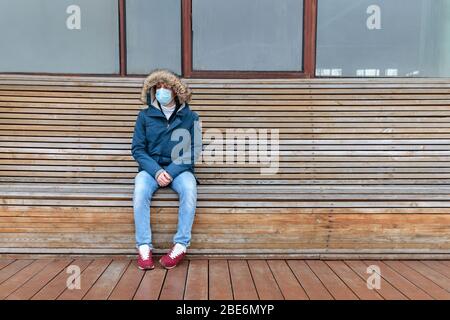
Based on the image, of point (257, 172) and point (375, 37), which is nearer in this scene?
point (257, 172)

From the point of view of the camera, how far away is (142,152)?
2557mm

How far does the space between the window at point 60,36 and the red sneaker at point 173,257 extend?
2071 millimetres

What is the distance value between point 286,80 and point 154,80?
4.50 ft

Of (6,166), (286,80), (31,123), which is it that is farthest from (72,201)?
(286,80)

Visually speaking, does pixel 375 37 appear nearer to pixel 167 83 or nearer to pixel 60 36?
pixel 167 83

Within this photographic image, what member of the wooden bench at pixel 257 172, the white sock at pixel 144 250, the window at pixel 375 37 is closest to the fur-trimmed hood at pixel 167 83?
the wooden bench at pixel 257 172

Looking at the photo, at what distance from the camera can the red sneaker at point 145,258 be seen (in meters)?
2.26

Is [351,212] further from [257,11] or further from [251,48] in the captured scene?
[257,11]

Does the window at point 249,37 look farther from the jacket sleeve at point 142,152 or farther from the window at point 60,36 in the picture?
the jacket sleeve at point 142,152

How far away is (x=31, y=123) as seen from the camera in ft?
10.0

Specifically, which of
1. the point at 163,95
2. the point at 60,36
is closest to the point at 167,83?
the point at 163,95

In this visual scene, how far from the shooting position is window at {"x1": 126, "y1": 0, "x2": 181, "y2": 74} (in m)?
3.60

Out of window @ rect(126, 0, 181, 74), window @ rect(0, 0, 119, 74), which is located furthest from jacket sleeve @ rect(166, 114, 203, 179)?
window @ rect(0, 0, 119, 74)

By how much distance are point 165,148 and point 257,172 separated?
73 cm
